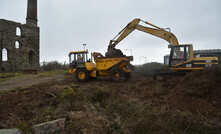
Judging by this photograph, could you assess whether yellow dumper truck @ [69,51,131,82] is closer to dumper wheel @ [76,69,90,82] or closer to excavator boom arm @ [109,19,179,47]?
dumper wheel @ [76,69,90,82]

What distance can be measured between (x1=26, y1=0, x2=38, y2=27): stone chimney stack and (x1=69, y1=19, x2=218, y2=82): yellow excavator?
15.5 metres

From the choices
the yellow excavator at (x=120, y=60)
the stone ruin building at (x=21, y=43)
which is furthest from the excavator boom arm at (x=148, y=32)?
the stone ruin building at (x=21, y=43)

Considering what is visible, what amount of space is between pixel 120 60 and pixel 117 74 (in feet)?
3.01

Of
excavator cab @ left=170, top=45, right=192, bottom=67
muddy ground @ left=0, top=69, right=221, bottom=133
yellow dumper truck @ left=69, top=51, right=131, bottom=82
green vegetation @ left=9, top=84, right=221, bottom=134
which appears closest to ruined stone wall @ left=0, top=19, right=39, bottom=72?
yellow dumper truck @ left=69, top=51, right=131, bottom=82

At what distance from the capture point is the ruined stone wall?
673 inches

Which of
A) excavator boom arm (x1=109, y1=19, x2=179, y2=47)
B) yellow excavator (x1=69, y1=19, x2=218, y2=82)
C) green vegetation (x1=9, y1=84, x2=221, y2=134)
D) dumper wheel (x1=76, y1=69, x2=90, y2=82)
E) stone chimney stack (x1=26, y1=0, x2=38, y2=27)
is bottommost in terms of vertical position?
green vegetation (x1=9, y1=84, x2=221, y2=134)

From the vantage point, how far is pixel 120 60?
8.53 meters

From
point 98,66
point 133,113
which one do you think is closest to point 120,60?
point 98,66

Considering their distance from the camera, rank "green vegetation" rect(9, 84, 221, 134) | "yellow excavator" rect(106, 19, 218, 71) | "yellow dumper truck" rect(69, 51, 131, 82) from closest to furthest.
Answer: "green vegetation" rect(9, 84, 221, 134), "yellow excavator" rect(106, 19, 218, 71), "yellow dumper truck" rect(69, 51, 131, 82)

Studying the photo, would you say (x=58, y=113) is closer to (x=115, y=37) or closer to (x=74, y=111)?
(x=74, y=111)

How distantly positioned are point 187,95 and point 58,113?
4.15 meters

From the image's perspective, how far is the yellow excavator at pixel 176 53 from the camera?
7055 mm

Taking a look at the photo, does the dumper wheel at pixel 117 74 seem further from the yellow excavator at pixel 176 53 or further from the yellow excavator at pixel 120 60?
the yellow excavator at pixel 176 53

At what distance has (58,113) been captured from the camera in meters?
3.00
